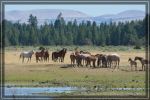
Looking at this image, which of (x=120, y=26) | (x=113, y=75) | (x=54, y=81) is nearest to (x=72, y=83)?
(x=54, y=81)

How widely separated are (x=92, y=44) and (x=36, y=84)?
71.0m

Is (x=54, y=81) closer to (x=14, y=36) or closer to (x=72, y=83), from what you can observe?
(x=72, y=83)

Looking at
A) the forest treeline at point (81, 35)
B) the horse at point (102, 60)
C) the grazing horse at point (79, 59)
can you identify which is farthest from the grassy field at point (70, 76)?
the forest treeline at point (81, 35)

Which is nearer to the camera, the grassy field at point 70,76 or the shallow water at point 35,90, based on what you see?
the shallow water at point 35,90

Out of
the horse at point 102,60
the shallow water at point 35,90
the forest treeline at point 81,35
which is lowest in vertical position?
the shallow water at point 35,90

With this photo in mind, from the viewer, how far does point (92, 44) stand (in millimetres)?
102875

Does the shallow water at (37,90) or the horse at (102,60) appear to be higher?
the horse at (102,60)

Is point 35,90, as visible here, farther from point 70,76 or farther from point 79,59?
point 79,59

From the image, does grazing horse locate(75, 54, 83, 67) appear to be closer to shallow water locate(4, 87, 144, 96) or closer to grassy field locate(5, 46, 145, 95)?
grassy field locate(5, 46, 145, 95)

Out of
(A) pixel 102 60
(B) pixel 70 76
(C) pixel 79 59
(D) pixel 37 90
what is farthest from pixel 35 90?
(A) pixel 102 60

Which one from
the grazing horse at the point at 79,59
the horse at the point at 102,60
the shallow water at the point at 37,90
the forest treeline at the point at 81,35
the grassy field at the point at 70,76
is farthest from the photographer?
the forest treeline at the point at 81,35

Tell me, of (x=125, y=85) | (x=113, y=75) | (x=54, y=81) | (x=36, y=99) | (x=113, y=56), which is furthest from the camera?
(x=113, y=56)

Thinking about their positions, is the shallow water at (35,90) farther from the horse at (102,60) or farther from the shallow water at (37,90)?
the horse at (102,60)

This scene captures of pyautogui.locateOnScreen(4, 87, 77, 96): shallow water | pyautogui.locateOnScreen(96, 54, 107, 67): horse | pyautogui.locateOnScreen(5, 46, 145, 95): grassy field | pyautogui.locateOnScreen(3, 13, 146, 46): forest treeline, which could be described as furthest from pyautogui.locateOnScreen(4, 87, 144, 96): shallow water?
pyautogui.locateOnScreen(3, 13, 146, 46): forest treeline
